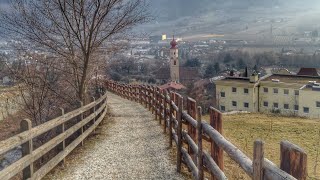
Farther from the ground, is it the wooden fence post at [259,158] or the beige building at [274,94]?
the wooden fence post at [259,158]

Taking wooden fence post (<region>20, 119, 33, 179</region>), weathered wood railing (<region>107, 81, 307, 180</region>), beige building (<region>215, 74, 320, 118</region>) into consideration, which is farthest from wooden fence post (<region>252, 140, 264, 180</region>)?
beige building (<region>215, 74, 320, 118</region>)

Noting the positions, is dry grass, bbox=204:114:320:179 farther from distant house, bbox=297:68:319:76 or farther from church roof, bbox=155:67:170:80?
church roof, bbox=155:67:170:80

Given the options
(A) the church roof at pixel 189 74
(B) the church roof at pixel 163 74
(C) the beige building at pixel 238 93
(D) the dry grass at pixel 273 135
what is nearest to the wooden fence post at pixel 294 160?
(D) the dry grass at pixel 273 135

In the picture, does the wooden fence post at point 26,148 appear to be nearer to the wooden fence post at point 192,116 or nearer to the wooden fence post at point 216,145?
the wooden fence post at point 216,145

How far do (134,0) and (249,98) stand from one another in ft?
116

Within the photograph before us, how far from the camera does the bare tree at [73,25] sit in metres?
12.6

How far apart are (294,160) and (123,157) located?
6.95 metres

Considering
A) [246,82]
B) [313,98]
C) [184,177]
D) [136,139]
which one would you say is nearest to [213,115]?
[184,177]

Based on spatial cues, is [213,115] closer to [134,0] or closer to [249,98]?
[134,0]

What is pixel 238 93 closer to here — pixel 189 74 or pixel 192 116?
pixel 192 116

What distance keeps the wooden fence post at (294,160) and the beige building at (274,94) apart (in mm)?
41056

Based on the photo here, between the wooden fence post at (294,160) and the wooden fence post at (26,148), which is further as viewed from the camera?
the wooden fence post at (26,148)

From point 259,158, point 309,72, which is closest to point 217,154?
point 259,158

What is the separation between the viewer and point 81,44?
13.5m
